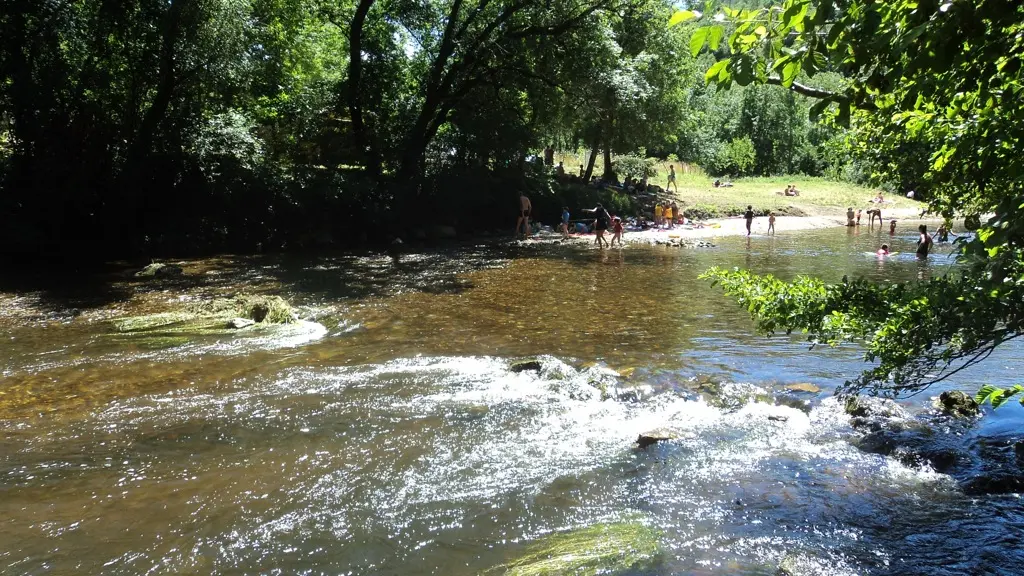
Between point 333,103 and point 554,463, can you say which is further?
point 333,103

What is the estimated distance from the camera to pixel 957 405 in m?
7.83

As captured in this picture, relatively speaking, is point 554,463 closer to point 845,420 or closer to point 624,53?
point 845,420

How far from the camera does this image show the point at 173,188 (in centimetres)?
2211

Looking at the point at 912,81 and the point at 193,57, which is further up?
the point at 193,57

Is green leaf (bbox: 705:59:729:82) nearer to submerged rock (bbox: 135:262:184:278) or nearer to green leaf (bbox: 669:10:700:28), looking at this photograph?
green leaf (bbox: 669:10:700:28)

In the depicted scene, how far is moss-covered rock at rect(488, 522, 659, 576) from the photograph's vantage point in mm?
4809

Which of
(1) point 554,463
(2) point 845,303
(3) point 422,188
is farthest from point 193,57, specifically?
(2) point 845,303

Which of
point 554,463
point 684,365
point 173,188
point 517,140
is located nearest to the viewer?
point 554,463

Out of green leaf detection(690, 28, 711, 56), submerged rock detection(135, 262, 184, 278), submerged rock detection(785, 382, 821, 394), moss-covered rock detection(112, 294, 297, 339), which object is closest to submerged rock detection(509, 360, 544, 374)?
submerged rock detection(785, 382, 821, 394)

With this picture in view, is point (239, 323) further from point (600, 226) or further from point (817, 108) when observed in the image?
point (600, 226)

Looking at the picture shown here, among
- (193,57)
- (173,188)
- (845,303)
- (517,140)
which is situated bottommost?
(845,303)

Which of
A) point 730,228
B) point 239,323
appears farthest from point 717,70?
point 730,228

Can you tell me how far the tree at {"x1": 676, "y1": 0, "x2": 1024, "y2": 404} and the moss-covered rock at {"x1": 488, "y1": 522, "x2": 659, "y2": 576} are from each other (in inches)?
85.3

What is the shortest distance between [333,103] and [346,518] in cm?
2354
